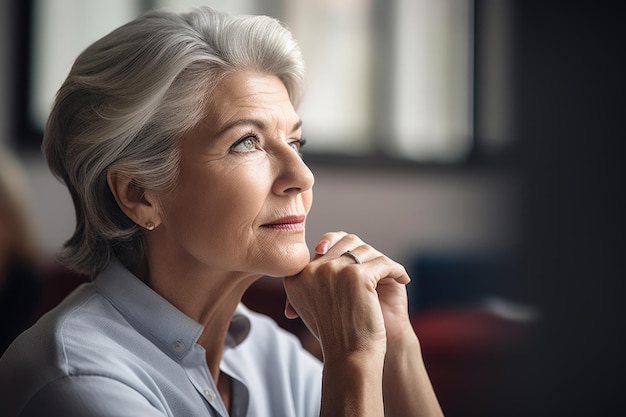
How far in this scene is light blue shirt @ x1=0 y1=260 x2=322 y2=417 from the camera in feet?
3.25

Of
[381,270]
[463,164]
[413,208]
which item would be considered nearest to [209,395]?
[381,270]

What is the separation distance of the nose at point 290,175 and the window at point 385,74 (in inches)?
110

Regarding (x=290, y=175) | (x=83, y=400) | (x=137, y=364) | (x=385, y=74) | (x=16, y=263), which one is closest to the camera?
(x=83, y=400)

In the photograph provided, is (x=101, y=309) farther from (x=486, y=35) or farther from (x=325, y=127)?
(x=486, y=35)

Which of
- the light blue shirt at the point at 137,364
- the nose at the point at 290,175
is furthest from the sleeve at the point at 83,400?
the nose at the point at 290,175

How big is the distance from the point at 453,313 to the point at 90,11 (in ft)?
7.39

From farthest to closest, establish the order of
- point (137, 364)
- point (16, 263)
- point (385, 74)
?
1. point (385, 74)
2. point (16, 263)
3. point (137, 364)

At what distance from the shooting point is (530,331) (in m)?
1.83

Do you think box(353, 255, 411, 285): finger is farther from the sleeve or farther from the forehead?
the sleeve

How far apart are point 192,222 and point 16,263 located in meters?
1.49

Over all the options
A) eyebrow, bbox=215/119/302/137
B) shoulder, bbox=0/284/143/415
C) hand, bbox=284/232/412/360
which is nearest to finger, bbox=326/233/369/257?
hand, bbox=284/232/412/360

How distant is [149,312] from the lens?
1188mm

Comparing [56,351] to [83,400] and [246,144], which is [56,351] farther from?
[246,144]

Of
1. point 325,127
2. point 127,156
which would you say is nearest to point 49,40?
point 325,127
